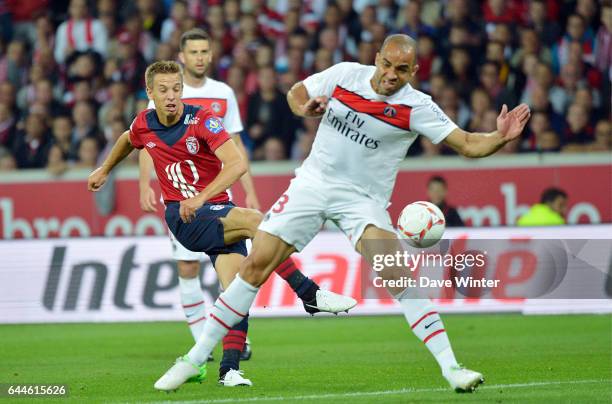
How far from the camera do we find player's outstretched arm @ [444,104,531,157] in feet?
23.1

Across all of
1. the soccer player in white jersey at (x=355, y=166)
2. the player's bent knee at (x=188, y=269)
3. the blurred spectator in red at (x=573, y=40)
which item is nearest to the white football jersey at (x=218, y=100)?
the player's bent knee at (x=188, y=269)

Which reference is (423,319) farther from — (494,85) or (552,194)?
(494,85)

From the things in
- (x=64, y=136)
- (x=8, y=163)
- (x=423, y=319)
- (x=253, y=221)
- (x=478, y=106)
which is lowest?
(x=8, y=163)

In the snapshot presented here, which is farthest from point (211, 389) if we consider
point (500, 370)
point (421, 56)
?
point (421, 56)

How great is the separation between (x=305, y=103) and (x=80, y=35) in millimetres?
11070

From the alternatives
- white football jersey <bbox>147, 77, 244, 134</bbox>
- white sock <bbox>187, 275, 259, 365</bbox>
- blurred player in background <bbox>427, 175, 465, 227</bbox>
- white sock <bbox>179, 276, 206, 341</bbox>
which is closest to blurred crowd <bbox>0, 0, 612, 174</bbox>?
blurred player in background <bbox>427, 175, 465, 227</bbox>

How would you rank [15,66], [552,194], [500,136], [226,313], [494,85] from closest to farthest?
1. [500,136]
2. [226,313]
3. [552,194]
4. [494,85]
5. [15,66]

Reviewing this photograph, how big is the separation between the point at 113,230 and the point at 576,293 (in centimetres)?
600

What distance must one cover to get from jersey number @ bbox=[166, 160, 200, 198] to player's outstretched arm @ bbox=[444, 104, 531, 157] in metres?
2.00

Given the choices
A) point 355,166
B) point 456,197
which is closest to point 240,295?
point 355,166

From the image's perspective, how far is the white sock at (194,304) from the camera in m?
9.58

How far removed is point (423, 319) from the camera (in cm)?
722

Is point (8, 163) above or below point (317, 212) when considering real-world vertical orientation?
below

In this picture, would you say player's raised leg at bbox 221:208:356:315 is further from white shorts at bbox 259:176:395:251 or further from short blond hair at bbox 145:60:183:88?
short blond hair at bbox 145:60:183:88
